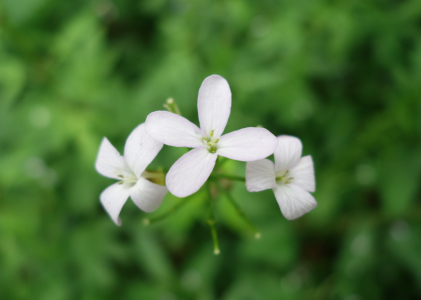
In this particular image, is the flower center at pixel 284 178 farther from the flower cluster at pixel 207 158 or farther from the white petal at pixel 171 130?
the white petal at pixel 171 130

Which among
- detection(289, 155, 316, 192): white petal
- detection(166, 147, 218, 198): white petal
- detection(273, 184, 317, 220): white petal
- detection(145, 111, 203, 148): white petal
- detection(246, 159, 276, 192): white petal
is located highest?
detection(145, 111, 203, 148): white petal

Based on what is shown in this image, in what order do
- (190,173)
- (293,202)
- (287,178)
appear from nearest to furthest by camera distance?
(190,173)
(293,202)
(287,178)

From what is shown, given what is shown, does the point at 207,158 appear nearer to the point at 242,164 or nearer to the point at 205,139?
the point at 205,139

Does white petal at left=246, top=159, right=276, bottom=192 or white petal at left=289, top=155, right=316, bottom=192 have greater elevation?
white petal at left=246, top=159, right=276, bottom=192

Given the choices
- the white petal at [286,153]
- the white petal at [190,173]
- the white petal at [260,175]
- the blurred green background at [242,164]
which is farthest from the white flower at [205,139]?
the blurred green background at [242,164]

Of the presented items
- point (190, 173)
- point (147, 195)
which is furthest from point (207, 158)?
point (147, 195)

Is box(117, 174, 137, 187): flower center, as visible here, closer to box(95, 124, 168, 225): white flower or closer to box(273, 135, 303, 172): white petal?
box(95, 124, 168, 225): white flower

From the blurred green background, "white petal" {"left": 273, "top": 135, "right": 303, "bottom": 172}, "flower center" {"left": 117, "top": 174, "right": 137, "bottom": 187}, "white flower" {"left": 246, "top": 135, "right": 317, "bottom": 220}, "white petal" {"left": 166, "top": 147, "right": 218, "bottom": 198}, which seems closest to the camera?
"white petal" {"left": 166, "top": 147, "right": 218, "bottom": 198}

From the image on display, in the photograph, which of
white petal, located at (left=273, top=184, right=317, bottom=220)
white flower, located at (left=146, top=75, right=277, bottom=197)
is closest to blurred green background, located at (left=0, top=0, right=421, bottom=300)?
white petal, located at (left=273, top=184, right=317, bottom=220)
